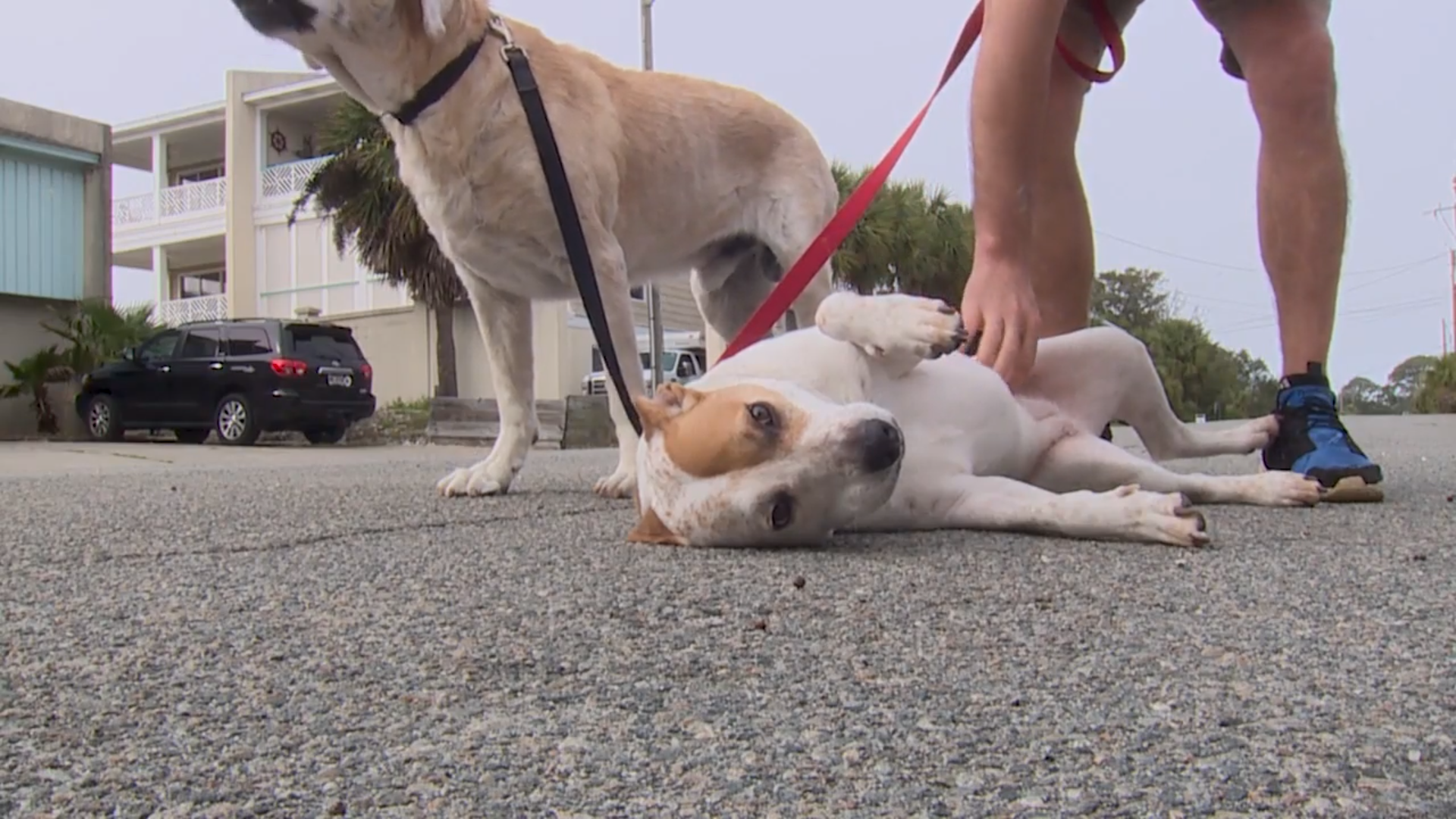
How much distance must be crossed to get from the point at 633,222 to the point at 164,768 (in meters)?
3.07

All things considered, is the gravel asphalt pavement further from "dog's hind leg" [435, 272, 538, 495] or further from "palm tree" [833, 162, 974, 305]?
"palm tree" [833, 162, 974, 305]

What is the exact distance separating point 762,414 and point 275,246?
27.6m

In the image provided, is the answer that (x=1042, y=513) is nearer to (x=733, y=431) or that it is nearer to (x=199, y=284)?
(x=733, y=431)

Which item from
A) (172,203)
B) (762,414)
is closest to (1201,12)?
(762,414)

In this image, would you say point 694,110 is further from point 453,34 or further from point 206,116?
point 206,116

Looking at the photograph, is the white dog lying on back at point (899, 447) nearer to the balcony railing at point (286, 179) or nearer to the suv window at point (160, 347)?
the suv window at point (160, 347)

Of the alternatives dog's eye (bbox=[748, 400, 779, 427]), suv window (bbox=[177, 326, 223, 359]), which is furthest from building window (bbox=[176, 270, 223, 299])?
dog's eye (bbox=[748, 400, 779, 427])

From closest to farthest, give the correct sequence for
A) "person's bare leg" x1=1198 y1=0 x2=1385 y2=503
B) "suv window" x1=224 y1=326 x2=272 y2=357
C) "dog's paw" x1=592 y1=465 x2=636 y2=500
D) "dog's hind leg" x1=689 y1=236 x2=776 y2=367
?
"person's bare leg" x1=1198 y1=0 x2=1385 y2=503
"dog's paw" x1=592 y1=465 x2=636 y2=500
"dog's hind leg" x1=689 y1=236 x2=776 y2=367
"suv window" x1=224 y1=326 x2=272 y2=357

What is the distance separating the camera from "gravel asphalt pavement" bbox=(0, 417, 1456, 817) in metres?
1.04

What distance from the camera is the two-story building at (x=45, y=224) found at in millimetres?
15344

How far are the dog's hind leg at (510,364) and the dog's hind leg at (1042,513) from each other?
68.7 inches

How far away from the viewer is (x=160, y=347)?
14922mm

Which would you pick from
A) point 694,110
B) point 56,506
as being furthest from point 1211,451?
point 56,506

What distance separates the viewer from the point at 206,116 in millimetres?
27859
